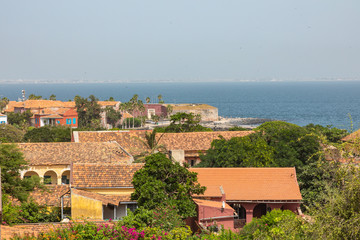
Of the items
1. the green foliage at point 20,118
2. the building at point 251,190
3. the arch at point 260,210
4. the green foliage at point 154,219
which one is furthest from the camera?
the green foliage at point 20,118

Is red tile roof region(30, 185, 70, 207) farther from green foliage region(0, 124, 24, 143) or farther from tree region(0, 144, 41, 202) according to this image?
green foliage region(0, 124, 24, 143)

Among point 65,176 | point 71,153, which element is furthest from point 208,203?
point 65,176

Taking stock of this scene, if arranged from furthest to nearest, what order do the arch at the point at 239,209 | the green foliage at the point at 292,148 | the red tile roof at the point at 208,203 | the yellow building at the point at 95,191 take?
the green foliage at the point at 292,148 → the arch at the point at 239,209 → the red tile roof at the point at 208,203 → the yellow building at the point at 95,191

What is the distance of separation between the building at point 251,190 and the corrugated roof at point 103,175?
12.1ft

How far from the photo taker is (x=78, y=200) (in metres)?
21.1

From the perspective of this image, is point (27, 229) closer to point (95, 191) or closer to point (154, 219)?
point (154, 219)

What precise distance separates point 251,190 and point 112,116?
256 feet

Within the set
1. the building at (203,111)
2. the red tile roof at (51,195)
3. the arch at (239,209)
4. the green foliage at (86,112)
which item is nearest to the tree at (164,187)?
the arch at (239,209)

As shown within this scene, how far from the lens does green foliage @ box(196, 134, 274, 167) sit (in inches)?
1206

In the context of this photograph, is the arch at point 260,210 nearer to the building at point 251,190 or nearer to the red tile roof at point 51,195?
the building at point 251,190

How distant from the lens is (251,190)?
85.9 feet

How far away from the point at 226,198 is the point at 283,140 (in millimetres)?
10605

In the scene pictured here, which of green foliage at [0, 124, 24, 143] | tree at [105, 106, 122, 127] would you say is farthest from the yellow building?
tree at [105, 106, 122, 127]

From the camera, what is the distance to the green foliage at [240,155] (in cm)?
3062
